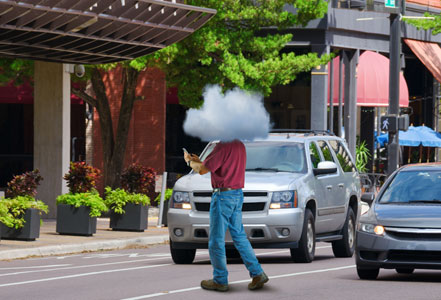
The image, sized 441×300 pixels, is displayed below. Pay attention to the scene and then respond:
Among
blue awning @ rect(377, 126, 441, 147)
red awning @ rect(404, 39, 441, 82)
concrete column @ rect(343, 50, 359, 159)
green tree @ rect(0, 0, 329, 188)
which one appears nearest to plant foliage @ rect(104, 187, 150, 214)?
green tree @ rect(0, 0, 329, 188)

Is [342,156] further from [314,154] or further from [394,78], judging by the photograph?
[394,78]

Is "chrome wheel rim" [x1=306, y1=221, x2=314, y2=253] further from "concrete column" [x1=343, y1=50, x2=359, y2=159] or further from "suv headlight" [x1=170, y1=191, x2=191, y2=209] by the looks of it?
"concrete column" [x1=343, y1=50, x2=359, y2=159]

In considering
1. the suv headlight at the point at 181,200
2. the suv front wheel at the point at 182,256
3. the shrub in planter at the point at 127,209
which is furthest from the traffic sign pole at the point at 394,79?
the suv headlight at the point at 181,200

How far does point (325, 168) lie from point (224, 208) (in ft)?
16.0

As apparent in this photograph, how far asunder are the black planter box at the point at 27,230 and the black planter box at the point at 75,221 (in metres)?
1.74

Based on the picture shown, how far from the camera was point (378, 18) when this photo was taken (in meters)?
39.5

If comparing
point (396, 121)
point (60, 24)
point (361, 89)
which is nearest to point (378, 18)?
point (361, 89)

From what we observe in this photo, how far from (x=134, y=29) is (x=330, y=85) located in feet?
51.3

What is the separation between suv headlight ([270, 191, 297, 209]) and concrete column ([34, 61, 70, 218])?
40.2 feet

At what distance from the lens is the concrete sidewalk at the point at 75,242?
18.5m

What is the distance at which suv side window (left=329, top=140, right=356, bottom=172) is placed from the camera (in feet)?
Answer: 60.7

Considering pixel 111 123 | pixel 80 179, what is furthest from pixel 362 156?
pixel 80 179

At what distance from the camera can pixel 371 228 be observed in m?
13.0

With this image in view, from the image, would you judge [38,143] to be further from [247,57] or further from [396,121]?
[396,121]
